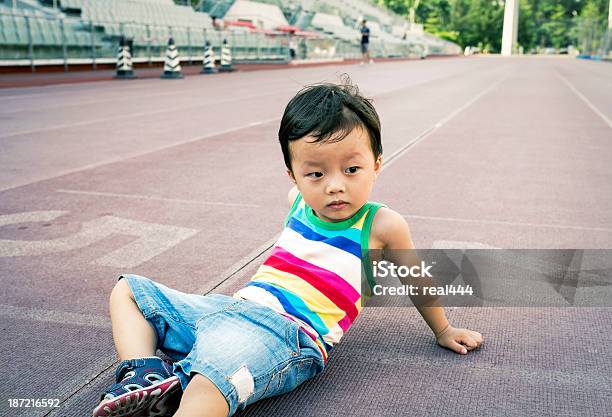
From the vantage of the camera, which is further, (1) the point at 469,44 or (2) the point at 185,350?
(1) the point at 469,44

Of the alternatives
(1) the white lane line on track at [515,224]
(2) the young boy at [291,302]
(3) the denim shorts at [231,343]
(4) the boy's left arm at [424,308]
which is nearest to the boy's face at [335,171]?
(2) the young boy at [291,302]

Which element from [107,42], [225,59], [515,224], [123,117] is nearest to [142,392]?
[515,224]

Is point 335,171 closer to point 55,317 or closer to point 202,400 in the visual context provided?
point 202,400

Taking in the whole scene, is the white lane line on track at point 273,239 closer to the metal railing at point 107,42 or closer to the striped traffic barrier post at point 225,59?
the striped traffic barrier post at point 225,59

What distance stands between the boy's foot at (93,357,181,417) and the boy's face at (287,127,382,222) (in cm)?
78

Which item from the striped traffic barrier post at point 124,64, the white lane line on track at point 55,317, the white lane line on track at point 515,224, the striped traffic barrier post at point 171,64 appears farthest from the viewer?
the striped traffic barrier post at point 171,64

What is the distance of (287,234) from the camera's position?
104 inches

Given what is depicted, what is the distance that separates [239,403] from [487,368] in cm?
103

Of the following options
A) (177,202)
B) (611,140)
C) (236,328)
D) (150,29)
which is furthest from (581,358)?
(150,29)

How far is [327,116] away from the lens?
2.30 metres

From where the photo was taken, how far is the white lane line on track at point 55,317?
9.61 feet

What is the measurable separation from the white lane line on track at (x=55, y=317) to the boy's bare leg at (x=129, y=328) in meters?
0.52

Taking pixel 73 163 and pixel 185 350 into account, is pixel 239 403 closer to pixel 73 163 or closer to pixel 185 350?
pixel 185 350

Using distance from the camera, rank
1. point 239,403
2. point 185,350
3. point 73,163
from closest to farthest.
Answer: point 239,403 < point 185,350 < point 73,163
